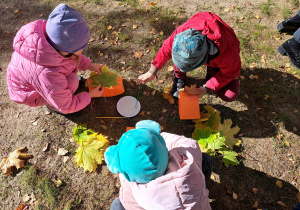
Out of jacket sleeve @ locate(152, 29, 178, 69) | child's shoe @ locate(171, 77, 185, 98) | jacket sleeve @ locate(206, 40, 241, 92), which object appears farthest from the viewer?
child's shoe @ locate(171, 77, 185, 98)

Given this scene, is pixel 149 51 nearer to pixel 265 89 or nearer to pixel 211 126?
pixel 211 126

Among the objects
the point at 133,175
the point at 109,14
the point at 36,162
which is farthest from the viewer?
the point at 109,14

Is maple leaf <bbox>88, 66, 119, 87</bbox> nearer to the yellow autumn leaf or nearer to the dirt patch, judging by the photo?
the dirt patch

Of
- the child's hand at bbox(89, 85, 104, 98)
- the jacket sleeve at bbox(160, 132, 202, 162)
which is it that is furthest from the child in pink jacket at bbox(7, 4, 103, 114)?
the jacket sleeve at bbox(160, 132, 202, 162)

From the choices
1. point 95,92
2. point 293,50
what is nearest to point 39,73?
point 95,92

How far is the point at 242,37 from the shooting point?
3520mm

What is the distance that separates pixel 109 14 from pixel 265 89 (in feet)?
9.65

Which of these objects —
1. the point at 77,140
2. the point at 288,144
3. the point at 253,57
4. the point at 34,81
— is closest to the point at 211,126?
the point at 288,144

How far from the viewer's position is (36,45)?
5.85 ft

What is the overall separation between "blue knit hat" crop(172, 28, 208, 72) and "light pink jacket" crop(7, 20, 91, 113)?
1103mm

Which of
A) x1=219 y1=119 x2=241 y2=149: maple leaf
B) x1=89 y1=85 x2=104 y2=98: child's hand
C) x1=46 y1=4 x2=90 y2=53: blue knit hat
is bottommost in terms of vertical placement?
x1=219 y1=119 x2=241 y2=149: maple leaf

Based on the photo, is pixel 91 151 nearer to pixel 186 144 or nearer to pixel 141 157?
pixel 186 144

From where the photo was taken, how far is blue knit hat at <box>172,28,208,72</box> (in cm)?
181

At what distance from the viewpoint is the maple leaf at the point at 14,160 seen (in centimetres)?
256
